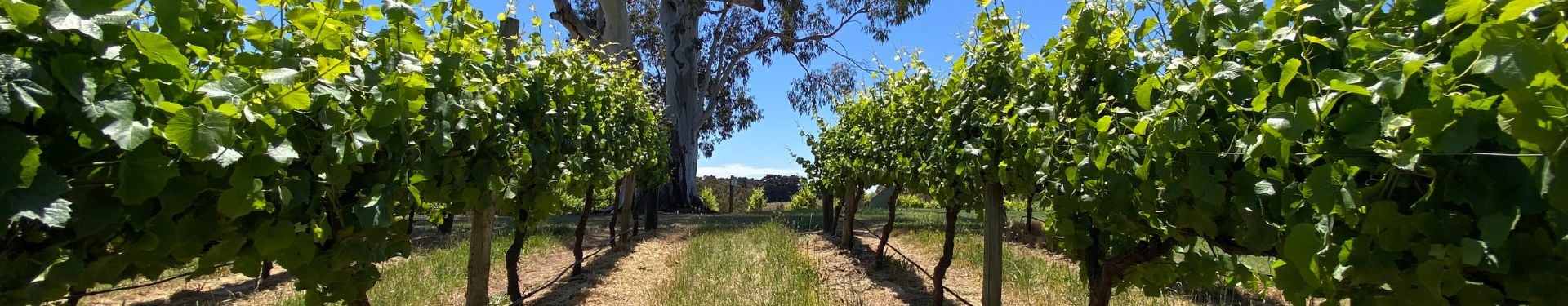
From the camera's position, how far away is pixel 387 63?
1842 mm

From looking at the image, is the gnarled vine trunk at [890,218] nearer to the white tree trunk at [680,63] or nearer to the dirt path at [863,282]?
the dirt path at [863,282]

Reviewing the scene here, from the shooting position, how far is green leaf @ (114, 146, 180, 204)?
1.11 metres

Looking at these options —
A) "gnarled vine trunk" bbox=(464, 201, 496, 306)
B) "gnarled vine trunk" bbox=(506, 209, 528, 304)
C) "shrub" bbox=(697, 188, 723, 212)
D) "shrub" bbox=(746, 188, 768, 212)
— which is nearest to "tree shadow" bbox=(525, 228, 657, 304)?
"gnarled vine trunk" bbox=(506, 209, 528, 304)

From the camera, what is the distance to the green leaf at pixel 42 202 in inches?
37.8

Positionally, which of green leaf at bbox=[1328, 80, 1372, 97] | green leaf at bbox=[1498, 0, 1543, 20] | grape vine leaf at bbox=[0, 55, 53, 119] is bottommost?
grape vine leaf at bbox=[0, 55, 53, 119]

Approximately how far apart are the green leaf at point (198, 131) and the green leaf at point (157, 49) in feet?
0.37

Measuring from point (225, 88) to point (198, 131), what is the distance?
0.11 metres

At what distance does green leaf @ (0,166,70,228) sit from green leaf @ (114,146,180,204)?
69mm

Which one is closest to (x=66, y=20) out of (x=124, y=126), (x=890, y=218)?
(x=124, y=126)

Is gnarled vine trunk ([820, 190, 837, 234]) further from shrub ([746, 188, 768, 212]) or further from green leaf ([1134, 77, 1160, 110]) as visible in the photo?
shrub ([746, 188, 768, 212])

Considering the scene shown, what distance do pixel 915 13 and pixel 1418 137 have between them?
1444 cm

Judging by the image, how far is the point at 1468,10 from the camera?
0.96m

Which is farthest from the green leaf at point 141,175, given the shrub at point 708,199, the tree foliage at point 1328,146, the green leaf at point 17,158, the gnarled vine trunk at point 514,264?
the shrub at point 708,199

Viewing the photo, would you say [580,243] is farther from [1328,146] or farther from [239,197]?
[1328,146]
